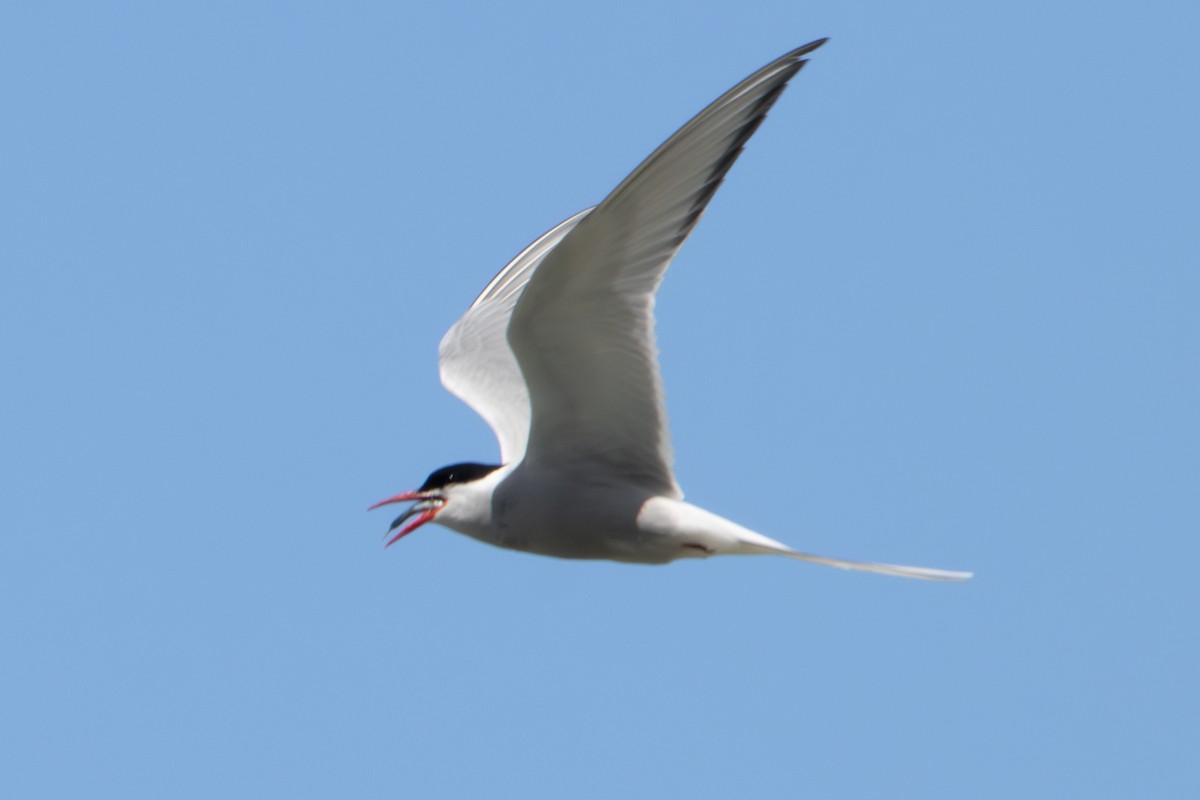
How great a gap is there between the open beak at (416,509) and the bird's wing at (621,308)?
574mm

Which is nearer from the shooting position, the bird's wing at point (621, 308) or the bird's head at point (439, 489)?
the bird's wing at point (621, 308)

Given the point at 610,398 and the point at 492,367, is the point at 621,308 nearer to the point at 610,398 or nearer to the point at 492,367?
the point at 610,398

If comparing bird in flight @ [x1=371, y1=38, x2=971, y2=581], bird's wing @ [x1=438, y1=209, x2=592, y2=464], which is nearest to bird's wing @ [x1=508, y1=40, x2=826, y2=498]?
bird in flight @ [x1=371, y1=38, x2=971, y2=581]

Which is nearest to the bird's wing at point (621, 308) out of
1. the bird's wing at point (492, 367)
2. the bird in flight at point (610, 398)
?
the bird in flight at point (610, 398)

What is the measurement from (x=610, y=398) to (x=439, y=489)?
1.06 metres

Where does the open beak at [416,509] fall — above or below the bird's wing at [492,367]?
below

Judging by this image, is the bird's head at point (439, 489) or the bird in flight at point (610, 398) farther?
the bird's head at point (439, 489)

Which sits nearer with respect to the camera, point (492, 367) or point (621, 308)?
point (621, 308)

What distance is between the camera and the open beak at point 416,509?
845cm

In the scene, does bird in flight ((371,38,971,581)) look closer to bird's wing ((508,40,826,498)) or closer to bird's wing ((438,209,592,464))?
bird's wing ((508,40,826,498))

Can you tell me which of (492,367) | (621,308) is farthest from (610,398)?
(492,367)

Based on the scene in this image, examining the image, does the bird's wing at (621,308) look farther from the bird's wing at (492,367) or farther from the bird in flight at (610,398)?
the bird's wing at (492,367)

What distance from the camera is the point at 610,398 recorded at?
7.94m

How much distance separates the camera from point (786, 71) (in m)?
6.84
